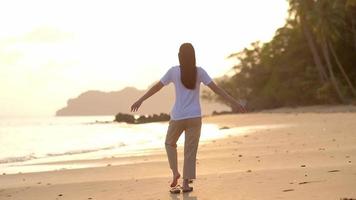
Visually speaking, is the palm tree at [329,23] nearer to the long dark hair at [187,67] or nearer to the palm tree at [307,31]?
the palm tree at [307,31]

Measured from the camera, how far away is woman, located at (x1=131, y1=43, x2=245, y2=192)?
716 centimetres

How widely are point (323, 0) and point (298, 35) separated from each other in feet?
29.8

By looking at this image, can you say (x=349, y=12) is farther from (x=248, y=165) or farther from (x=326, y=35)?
(x=248, y=165)

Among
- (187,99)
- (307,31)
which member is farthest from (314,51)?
(187,99)

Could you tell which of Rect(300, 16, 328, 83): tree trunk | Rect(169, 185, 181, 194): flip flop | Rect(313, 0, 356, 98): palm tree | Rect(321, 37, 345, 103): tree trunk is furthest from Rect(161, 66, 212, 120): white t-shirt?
Rect(300, 16, 328, 83): tree trunk

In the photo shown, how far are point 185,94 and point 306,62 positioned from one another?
52694mm

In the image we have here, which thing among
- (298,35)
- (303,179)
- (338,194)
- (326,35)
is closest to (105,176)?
(303,179)

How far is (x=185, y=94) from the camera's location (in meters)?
7.21

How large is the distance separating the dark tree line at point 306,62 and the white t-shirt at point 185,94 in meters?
37.4

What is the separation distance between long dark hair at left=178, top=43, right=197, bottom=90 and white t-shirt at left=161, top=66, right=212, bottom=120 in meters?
0.06

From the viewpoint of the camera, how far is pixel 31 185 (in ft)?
31.5

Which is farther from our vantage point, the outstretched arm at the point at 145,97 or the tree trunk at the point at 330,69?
the tree trunk at the point at 330,69

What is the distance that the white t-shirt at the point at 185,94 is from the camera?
721 centimetres

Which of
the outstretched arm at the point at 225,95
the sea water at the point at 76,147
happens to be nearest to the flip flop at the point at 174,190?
the outstretched arm at the point at 225,95
